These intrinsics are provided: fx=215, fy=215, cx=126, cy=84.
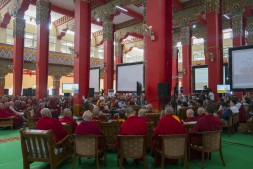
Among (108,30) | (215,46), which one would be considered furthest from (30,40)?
(215,46)

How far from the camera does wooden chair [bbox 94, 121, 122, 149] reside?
4.61m

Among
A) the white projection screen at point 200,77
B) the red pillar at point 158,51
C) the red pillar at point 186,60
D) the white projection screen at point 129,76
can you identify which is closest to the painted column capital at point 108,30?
the red pillar at point 186,60

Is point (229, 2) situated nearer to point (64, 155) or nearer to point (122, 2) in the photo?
point (122, 2)

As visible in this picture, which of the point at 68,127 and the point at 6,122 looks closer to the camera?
the point at 68,127

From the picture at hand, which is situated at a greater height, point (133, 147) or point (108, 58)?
point (108, 58)

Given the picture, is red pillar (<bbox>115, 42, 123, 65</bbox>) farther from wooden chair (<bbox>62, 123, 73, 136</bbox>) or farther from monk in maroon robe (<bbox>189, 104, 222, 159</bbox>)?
monk in maroon robe (<bbox>189, 104, 222, 159</bbox>)

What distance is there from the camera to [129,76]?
34.8 feet

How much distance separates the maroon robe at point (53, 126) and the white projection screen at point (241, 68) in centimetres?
660

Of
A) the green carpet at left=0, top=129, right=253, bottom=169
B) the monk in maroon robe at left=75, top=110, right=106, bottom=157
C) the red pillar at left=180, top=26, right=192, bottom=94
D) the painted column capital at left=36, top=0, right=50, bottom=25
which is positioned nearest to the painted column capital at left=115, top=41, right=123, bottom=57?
the red pillar at left=180, top=26, right=192, bottom=94

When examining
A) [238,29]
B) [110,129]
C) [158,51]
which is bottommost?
[110,129]

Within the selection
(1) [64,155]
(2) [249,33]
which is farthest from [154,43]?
(2) [249,33]

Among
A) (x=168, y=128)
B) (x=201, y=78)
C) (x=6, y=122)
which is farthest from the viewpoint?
(x=201, y=78)

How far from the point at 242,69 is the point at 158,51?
323 cm

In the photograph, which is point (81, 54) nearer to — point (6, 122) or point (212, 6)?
point (6, 122)
